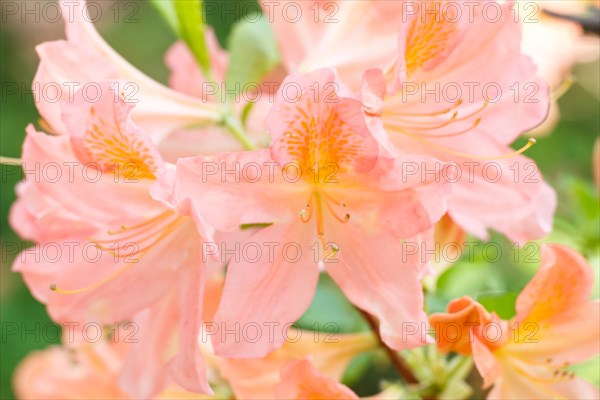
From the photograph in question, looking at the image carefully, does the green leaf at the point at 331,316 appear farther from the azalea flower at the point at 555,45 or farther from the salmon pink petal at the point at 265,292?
the azalea flower at the point at 555,45

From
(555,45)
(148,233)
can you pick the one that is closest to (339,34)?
(148,233)

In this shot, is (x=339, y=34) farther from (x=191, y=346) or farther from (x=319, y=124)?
(x=191, y=346)

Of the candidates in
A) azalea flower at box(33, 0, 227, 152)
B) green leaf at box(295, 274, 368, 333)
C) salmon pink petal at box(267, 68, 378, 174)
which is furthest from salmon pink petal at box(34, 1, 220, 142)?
green leaf at box(295, 274, 368, 333)

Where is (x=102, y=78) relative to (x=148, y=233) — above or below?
above

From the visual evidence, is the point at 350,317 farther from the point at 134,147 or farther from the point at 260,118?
the point at 134,147

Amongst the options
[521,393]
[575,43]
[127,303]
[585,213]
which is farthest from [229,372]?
[575,43]

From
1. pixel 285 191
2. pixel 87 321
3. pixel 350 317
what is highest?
pixel 285 191

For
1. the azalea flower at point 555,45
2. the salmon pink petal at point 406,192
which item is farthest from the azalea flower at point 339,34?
the azalea flower at point 555,45
